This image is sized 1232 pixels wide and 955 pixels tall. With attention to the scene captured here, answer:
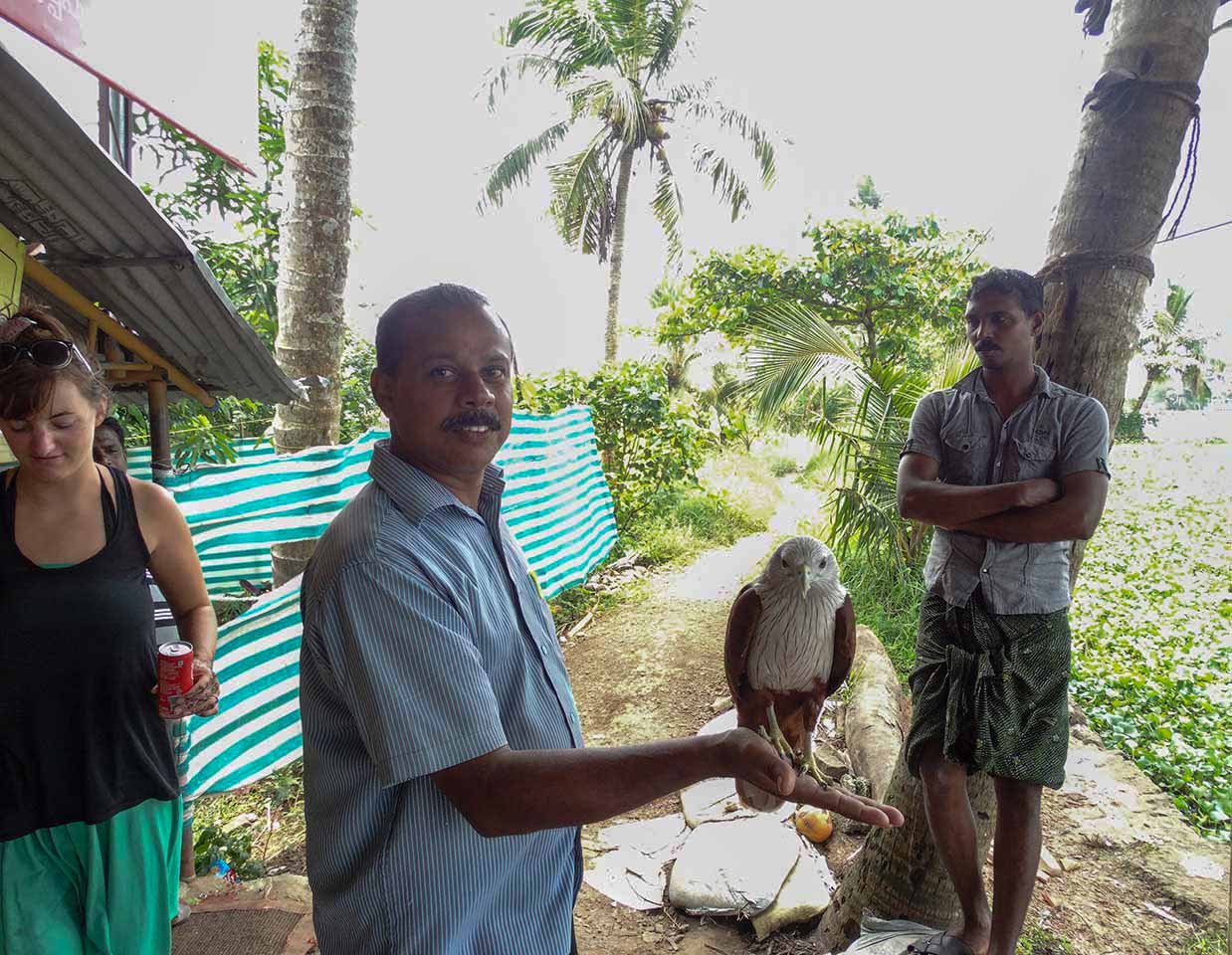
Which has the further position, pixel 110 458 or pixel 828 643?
pixel 110 458

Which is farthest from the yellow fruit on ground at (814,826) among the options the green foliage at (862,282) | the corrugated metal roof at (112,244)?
the green foliage at (862,282)

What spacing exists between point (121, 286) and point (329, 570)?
212cm

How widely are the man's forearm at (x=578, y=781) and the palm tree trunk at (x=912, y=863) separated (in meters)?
1.97

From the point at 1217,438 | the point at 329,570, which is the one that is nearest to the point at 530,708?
the point at 329,570

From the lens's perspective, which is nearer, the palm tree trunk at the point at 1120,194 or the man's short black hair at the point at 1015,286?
the man's short black hair at the point at 1015,286

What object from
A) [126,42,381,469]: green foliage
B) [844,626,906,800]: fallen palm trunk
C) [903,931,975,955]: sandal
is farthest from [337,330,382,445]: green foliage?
[903,931,975,955]: sandal

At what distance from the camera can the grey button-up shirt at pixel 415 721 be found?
1.13m

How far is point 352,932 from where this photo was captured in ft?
4.16

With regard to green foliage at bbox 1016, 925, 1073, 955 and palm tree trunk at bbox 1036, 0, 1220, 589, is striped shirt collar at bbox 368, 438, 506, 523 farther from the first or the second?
green foliage at bbox 1016, 925, 1073, 955

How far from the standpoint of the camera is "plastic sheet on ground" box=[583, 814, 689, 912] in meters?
3.49

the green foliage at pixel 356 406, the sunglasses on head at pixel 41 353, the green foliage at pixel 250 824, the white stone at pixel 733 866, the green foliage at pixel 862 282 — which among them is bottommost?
the green foliage at pixel 250 824

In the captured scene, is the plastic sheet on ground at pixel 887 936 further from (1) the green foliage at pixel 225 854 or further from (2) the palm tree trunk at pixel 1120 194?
(1) the green foliage at pixel 225 854

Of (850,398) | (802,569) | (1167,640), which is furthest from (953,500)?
(1167,640)

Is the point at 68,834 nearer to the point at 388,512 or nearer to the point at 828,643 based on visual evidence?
the point at 388,512
